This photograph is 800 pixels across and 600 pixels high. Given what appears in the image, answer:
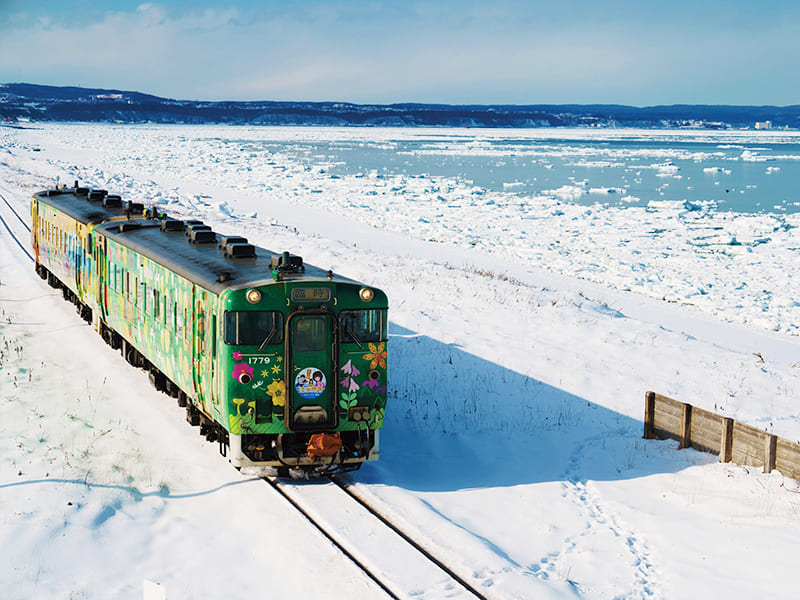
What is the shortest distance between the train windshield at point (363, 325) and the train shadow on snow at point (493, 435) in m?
2.01

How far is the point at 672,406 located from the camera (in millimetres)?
13625

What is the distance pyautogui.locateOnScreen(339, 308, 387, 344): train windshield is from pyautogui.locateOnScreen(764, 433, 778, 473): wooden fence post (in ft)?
17.9

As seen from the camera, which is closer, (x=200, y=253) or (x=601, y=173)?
(x=200, y=253)

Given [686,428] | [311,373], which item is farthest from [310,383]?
[686,428]

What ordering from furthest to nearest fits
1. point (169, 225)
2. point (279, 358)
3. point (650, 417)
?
point (169, 225), point (650, 417), point (279, 358)

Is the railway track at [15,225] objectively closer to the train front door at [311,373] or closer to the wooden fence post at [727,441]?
the train front door at [311,373]

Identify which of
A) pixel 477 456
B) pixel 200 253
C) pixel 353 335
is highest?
pixel 200 253

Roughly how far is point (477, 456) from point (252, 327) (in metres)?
4.39

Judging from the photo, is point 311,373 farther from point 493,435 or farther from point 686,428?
point 686,428

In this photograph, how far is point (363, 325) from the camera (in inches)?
447

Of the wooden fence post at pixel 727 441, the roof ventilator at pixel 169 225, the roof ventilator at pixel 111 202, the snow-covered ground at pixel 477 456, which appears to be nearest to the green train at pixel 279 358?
the snow-covered ground at pixel 477 456

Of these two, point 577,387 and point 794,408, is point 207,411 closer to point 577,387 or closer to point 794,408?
point 577,387

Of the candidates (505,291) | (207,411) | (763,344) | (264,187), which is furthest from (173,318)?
(264,187)

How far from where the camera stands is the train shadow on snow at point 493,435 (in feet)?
41.1
